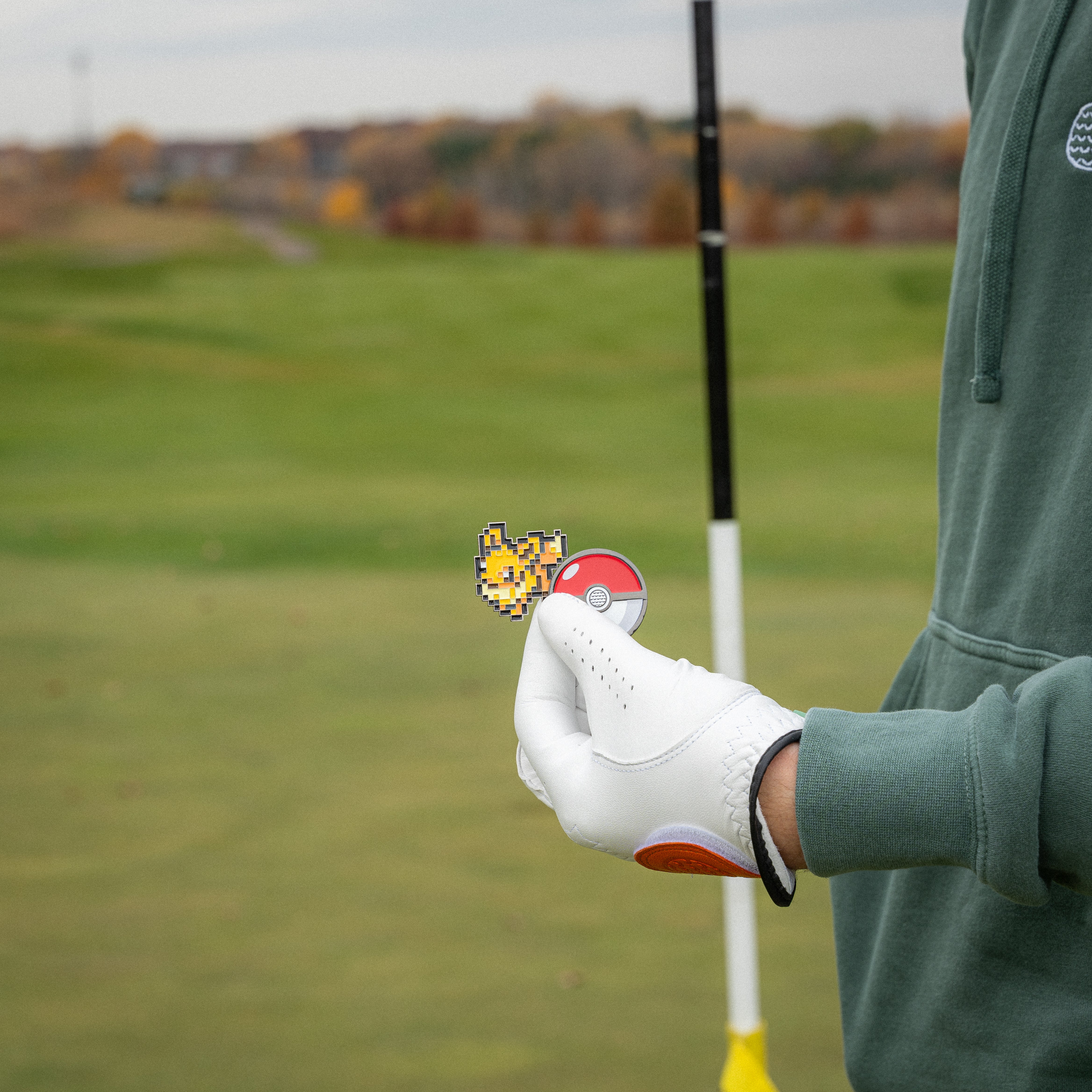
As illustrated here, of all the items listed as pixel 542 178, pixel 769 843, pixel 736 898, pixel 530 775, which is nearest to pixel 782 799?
pixel 769 843

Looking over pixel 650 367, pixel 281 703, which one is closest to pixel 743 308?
pixel 650 367

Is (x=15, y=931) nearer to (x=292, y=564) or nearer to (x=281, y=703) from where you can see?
(x=281, y=703)

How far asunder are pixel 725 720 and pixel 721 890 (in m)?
1.42

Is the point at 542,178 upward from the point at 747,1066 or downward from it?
upward

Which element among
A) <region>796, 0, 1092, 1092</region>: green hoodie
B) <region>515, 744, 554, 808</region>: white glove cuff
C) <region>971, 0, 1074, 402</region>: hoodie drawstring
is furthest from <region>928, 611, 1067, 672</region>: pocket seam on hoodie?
<region>515, 744, 554, 808</region>: white glove cuff

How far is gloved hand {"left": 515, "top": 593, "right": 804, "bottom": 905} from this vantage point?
18.3 inches

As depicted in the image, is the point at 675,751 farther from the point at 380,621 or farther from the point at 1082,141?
the point at 380,621

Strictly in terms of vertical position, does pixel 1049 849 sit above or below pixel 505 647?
above

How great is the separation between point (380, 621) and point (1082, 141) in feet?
9.75

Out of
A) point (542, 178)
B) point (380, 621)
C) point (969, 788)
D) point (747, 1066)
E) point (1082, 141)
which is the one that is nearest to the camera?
point (969, 788)

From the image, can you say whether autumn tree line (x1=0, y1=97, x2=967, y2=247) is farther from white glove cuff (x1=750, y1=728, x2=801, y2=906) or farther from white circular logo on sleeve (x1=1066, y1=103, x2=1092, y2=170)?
white glove cuff (x1=750, y1=728, x2=801, y2=906)

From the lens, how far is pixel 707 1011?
151 cm

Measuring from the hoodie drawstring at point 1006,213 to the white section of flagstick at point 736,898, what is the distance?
2.02ft

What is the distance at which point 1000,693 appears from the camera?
0.44 metres
